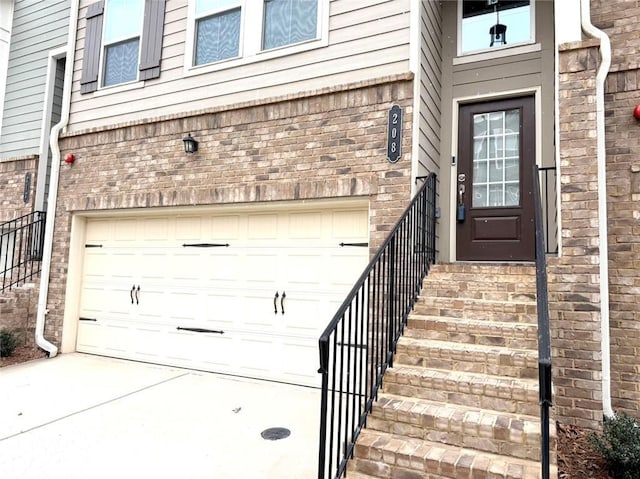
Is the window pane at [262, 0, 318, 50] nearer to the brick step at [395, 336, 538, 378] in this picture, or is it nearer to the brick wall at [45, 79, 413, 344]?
the brick wall at [45, 79, 413, 344]

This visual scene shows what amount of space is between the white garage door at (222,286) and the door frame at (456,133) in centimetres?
98

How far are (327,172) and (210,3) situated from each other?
2843 mm

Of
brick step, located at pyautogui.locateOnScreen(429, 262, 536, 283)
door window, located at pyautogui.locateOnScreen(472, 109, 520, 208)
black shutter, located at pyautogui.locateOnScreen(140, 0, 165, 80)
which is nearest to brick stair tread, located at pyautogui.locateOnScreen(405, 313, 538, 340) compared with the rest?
brick step, located at pyautogui.locateOnScreen(429, 262, 536, 283)

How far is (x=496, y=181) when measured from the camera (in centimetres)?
455

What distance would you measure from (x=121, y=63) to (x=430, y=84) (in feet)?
14.0

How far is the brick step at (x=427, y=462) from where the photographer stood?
7.13 feet

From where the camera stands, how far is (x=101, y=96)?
6.00 meters

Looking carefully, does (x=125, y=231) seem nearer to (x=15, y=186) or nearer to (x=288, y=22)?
(x=15, y=186)

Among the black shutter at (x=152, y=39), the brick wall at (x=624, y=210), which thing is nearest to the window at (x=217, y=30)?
the black shutter at (x=152, y=39)

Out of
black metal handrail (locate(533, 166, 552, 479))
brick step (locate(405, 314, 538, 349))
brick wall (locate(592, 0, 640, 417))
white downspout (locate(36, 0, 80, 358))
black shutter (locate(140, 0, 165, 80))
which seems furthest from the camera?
white downspout (locate(36, 0, 80, 358))

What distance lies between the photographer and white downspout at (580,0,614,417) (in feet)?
10.7

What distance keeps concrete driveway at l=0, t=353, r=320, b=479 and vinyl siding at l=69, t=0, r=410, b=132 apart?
318 cm

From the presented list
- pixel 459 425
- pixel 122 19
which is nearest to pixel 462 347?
pixel 459 425

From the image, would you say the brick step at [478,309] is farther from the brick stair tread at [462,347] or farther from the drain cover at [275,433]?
the drain cover at [275,433]
